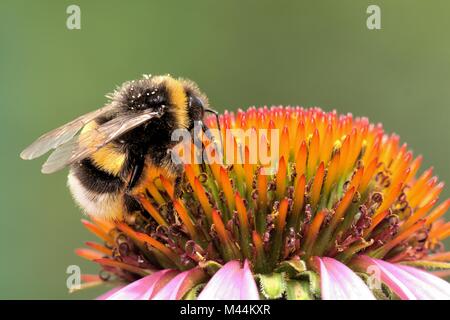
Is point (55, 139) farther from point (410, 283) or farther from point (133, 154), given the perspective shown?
point (410, 283)

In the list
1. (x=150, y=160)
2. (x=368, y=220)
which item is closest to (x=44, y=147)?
(x=150, y=160)

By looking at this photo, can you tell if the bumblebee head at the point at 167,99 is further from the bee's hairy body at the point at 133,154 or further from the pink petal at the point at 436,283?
the pink petal at the point at 436,283

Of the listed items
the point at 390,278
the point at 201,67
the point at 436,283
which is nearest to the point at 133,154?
the point at 390,278

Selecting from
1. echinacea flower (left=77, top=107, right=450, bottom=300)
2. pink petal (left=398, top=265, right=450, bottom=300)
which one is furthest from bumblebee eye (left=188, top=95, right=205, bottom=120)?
pink petal (left=398, top=265, right=450, bottom=300)

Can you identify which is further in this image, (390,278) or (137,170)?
(137,170)

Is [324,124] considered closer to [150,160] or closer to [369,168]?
[369,168]

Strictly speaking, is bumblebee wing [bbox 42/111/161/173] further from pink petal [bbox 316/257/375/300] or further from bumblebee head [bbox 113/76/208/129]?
pink petal [bbox 316/257/375/300]
